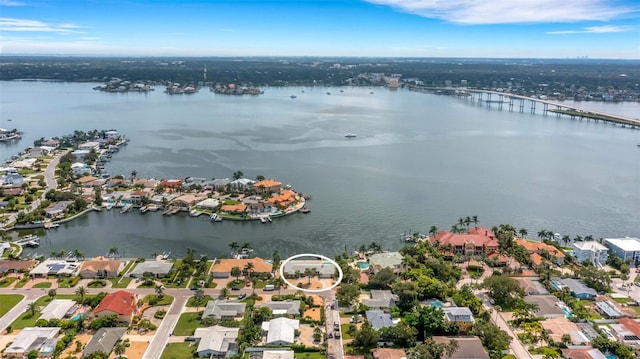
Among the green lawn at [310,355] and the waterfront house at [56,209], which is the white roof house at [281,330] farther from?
the waterfront house at [56,209]

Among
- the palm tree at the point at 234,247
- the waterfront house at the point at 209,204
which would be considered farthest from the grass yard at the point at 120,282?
the waterfront house at the point at 209,204

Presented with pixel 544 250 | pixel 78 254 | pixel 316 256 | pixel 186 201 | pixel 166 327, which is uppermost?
pixel 186 201

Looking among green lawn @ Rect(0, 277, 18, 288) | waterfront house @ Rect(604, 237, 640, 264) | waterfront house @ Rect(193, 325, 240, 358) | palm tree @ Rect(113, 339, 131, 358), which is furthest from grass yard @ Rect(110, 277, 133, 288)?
waterfront house @ Rect(604, 237, 640, 264)

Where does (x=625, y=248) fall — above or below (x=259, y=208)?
below

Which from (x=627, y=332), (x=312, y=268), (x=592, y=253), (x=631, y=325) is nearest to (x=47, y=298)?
(x=312, y=268)

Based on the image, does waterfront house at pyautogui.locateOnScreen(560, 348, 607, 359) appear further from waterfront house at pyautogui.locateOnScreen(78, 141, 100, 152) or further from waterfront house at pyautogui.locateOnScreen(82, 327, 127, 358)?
waterfront house at pyautogui.locateOnScreen(78, 141, 100, 152)

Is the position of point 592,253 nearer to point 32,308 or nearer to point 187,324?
point 187,324

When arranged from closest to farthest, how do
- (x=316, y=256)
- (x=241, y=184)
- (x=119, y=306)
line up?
(x=119, y=306)
(x=316, y=256)
(x=241, y=184)
